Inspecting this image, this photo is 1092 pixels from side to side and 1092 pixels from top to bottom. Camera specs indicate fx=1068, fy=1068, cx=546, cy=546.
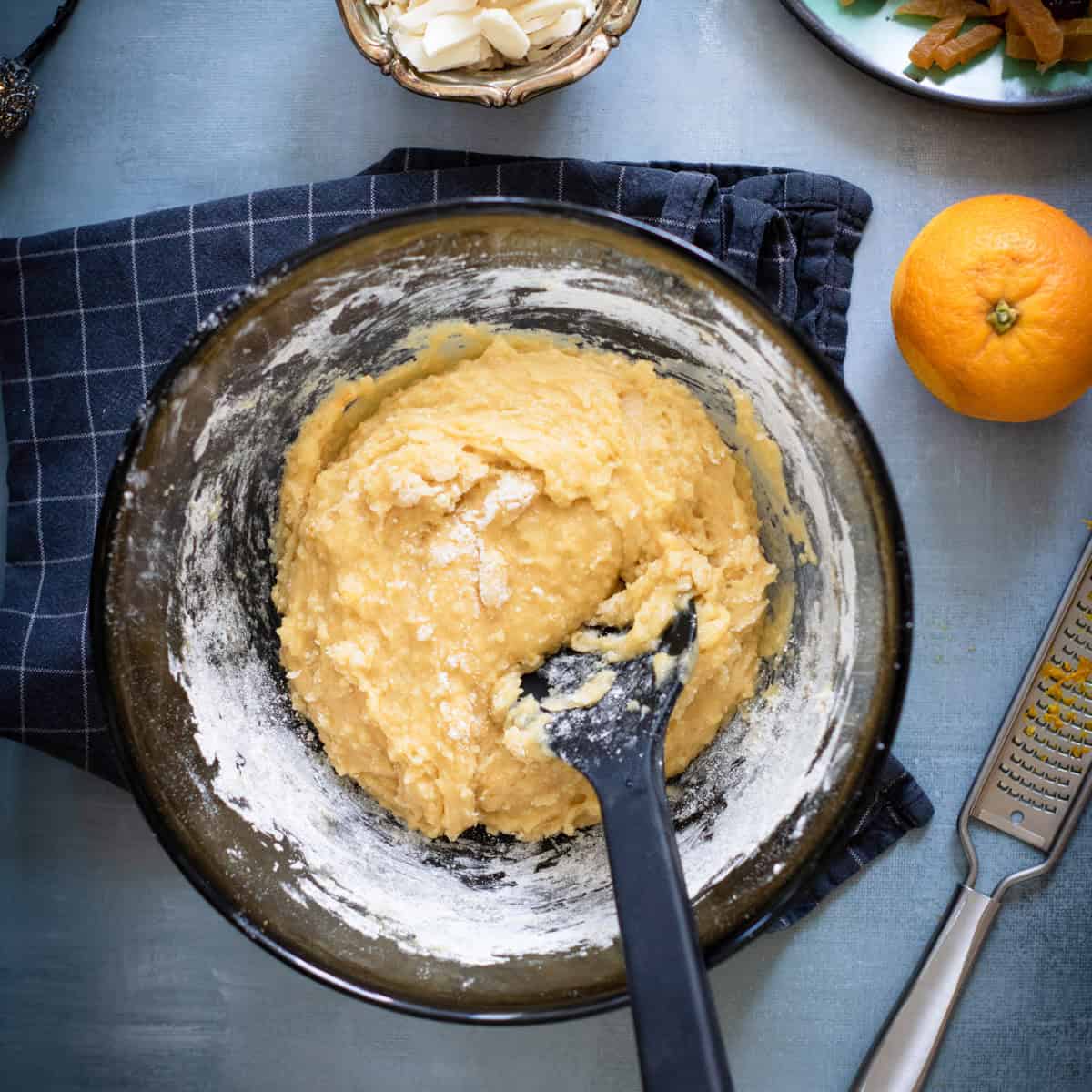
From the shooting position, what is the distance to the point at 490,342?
1.54 m

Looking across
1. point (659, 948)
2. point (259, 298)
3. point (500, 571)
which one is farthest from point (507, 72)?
point (659, 948)

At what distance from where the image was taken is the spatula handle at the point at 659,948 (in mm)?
1019

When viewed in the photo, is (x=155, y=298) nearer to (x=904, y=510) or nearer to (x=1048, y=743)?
(x=904, y=510)

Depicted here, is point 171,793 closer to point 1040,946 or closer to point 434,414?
point 434,414

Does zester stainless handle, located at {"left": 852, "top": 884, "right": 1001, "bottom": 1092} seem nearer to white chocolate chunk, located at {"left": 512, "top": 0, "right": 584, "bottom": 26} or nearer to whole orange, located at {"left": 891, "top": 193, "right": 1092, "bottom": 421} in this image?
whole orange, located at {"left": 891, "top": 193, "right": 1092, "bottom": 421}

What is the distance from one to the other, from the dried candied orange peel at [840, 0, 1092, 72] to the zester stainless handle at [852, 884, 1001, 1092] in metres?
1.26

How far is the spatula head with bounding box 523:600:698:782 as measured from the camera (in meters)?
1.30

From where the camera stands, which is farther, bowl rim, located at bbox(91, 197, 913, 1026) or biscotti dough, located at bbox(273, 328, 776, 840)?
biscotti dough, located at bbox(273, 328, 776, 840)

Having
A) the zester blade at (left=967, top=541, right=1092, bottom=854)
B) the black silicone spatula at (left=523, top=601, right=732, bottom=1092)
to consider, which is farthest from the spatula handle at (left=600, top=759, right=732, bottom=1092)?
the zester blade at (left=967, top=541, right=1092, bottom=854)

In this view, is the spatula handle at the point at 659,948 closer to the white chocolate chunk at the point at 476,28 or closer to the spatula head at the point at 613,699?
the spatula head at the point at 613,699

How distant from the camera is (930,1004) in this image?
1.62 m

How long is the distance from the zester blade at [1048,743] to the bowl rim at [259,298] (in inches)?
18.3

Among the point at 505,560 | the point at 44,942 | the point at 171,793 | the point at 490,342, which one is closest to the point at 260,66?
the point at 490,342

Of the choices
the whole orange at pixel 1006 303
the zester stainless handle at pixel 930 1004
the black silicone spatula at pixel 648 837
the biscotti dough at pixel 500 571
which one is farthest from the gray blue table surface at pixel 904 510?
the black silicone spatula at pixel 648 837
